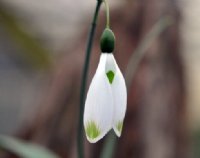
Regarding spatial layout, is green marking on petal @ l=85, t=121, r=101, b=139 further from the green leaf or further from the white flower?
the green leaf

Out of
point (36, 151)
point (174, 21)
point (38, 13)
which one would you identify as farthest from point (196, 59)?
point (36, 151)

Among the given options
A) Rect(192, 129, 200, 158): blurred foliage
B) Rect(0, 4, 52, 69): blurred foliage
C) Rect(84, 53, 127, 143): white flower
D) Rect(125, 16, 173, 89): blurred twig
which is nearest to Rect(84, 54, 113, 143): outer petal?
Rect(84, 53, 127, 143): white flower

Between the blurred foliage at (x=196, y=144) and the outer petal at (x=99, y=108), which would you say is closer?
the outer petal at (x=99, y=108)

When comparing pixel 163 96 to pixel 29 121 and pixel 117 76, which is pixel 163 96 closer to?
pixel 29 121

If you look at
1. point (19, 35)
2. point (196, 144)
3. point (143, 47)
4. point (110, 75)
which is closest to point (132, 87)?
point (19, 35)

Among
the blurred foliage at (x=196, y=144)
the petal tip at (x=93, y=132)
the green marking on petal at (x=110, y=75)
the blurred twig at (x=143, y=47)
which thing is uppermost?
the blurred twig at (x=143, y=47)

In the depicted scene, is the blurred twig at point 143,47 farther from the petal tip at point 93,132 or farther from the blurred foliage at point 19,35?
the petal tip at point 93,132

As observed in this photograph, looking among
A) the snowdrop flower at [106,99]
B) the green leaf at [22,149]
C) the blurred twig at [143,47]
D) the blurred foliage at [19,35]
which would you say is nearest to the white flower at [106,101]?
the snowdrop flower at [106,99]
